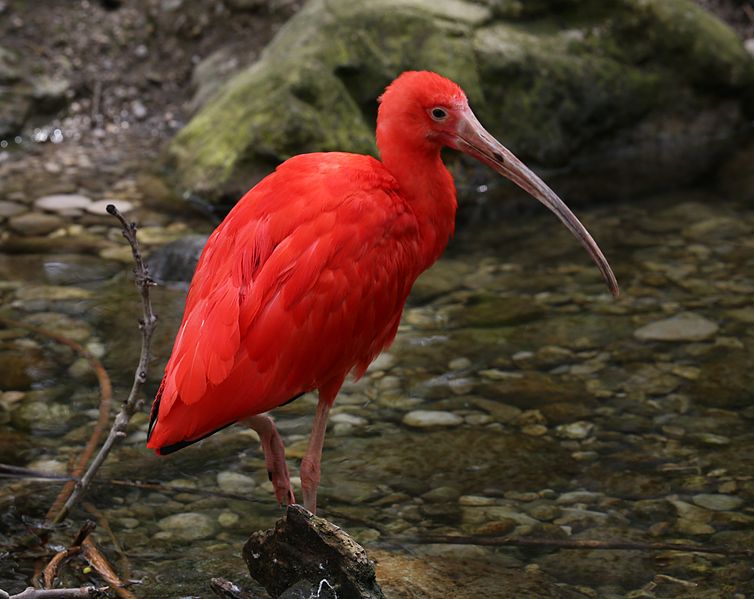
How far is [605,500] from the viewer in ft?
13.3

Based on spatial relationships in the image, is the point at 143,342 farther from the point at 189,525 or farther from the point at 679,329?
the point at 679,329

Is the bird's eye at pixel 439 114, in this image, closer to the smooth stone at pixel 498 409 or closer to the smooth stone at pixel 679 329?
the smooth stone at pixel 498 409

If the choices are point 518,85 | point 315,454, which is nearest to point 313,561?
point 315,454

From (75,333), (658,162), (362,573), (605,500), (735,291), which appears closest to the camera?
(362,573)

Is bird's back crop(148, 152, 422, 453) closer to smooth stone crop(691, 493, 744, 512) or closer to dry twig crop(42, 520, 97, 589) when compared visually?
dry twig crop(42, 520, 97, 589)

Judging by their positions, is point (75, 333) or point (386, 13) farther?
point (386, 13)

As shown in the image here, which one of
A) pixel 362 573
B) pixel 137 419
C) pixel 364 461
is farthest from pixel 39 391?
pixel 362 573

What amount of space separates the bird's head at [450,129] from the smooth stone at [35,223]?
326 centimetres

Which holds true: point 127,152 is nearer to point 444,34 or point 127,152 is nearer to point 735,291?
point 444,34

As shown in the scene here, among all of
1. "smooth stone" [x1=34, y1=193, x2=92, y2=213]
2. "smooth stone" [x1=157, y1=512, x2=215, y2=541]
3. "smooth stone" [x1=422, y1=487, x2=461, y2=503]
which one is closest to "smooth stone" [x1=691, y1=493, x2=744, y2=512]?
"smooth stone" [x1=422, y1=487, x2=461, y2=503]

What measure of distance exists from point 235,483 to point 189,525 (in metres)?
0.33

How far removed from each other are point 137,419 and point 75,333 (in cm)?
85

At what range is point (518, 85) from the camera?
7715 millimetres

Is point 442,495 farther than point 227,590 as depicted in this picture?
Yes
